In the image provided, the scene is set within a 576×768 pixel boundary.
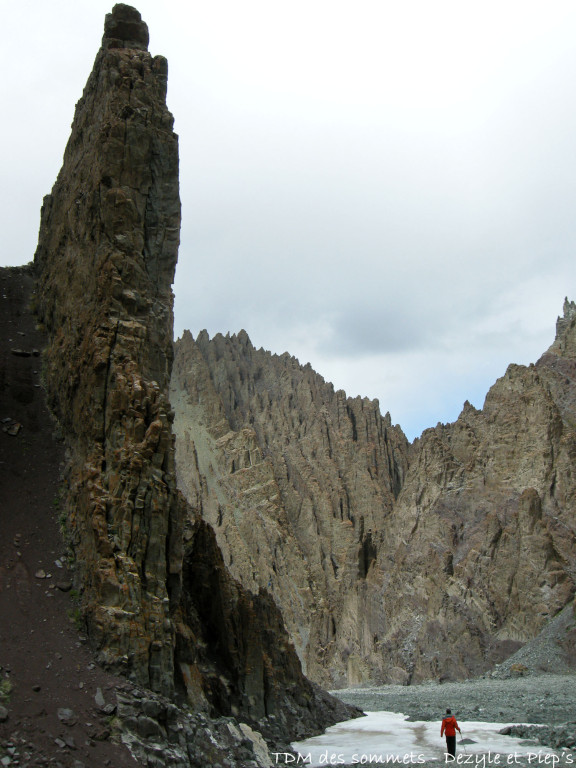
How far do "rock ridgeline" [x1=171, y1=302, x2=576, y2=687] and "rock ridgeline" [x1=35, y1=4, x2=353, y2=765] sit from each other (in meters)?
34.6

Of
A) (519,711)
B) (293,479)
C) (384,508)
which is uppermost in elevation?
(293,479)

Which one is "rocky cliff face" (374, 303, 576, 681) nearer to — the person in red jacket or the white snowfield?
the white snowfield

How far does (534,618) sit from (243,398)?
67.9m

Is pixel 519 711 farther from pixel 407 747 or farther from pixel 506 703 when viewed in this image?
pixel 407 747

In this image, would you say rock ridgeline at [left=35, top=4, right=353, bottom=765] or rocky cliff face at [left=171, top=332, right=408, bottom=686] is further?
rocky cliff face at [left=171, top=332, right=408, bottom=686]

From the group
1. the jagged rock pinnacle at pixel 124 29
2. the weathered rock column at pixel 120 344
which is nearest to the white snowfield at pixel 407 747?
the weathered rock column at pixel 120 344

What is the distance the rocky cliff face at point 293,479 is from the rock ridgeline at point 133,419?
159 ft

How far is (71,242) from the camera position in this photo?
2236 centimetres

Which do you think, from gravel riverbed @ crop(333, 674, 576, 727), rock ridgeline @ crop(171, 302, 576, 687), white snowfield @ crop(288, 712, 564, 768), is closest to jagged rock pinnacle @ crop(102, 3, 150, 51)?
white snowfield @ crop(288, 712, 564, 768)

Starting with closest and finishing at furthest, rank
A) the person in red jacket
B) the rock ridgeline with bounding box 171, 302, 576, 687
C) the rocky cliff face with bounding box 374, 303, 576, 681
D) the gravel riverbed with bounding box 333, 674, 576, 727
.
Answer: the person in red jacket < the gravel riverbed with bounding box 333, 674, 576, 727 < the rocky cliff face with bounding box 374, 303, 576, 681 < the rock ridgeline with bounding box 171, 302, 576, 687

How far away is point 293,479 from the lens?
97062 mm

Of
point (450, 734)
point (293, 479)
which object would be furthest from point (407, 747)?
point (293, 479)

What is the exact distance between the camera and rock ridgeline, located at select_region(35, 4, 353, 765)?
614 inches

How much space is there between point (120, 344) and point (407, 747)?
14183mm
